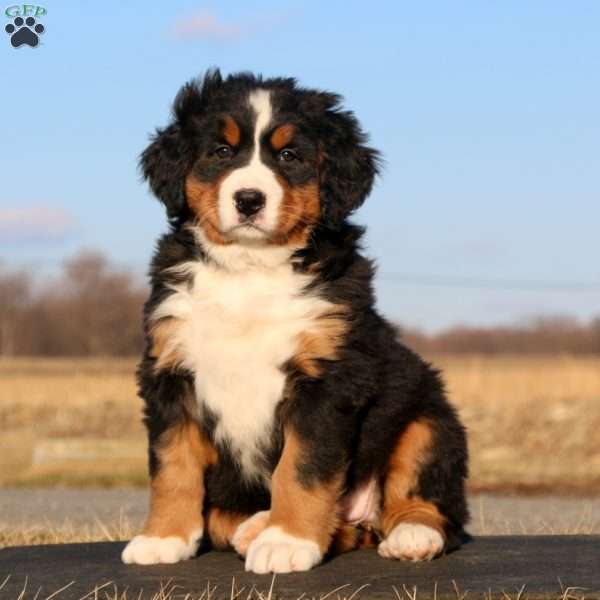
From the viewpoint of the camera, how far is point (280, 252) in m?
5.54

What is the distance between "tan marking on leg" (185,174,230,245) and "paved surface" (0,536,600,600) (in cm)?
155

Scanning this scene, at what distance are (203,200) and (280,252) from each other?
444 millimetres

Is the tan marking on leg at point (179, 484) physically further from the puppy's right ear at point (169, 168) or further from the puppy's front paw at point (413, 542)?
the puppy's right ear at point (169, 168)

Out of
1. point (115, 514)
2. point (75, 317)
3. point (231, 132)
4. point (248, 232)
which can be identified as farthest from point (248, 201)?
point (75, 317)

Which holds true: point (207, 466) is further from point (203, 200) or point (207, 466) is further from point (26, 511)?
point (26, 511)

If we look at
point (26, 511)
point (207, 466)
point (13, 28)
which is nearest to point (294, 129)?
point (207, 466)

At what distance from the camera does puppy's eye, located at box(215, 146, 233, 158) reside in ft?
18.1

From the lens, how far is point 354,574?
504 centimetres

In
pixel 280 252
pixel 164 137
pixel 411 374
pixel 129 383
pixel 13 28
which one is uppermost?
pixel 13 28

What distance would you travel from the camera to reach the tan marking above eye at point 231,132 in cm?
547

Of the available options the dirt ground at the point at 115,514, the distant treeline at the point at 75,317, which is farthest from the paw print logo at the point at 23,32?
the distant treeline at the point at 75,317

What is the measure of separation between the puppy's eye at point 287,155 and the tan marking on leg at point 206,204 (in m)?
0.32

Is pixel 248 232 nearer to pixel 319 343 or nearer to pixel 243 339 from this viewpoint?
pixel 243 339

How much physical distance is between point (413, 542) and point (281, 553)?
26.3 inches
